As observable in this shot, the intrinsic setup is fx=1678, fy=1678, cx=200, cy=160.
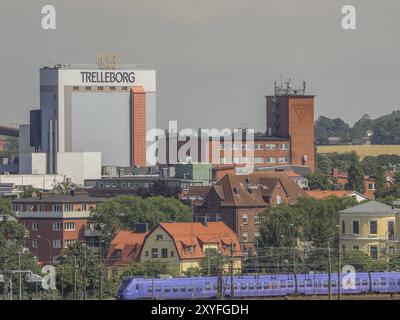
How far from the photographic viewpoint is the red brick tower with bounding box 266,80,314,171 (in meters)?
106

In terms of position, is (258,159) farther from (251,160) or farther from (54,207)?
(54,207)

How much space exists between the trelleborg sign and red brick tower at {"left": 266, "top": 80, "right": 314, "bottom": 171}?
9977 millimetres

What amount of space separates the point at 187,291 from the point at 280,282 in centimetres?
295

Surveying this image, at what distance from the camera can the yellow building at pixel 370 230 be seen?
55.3 metres

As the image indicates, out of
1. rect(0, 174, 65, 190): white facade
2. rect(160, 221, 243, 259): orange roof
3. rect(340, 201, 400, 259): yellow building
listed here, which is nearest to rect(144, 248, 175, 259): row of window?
rect(160, 221, 243, 259): orange roof

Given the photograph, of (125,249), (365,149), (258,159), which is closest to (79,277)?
(125,249)

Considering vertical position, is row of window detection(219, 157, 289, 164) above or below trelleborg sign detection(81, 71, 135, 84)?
below

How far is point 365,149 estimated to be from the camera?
508 feet

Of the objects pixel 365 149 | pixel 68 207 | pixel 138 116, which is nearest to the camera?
pixel 68 207

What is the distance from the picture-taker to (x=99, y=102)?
10450cm

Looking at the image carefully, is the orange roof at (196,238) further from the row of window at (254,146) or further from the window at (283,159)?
the window at (283,159)

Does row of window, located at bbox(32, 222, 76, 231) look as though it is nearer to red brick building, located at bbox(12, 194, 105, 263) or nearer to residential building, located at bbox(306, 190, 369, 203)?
red brick building, located at bbox(12, 194, 105, 263)

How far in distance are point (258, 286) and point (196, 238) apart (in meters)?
15.0
